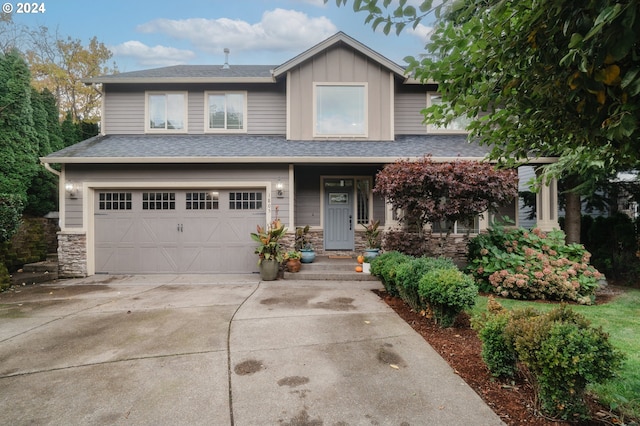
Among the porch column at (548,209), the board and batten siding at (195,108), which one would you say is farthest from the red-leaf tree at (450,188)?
the board and batten siding at (195,108)

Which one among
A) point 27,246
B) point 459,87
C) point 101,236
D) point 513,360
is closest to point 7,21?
point 27,246

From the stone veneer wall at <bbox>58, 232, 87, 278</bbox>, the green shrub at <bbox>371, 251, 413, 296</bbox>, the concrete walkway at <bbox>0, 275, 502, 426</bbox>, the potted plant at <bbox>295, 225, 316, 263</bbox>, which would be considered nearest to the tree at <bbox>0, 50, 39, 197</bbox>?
the stone veneer wall at <bbox>58, 232, 87, 278</bbox>

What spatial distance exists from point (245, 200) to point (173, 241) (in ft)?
7.13

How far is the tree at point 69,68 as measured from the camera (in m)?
15.5

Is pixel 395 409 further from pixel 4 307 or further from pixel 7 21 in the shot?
pixel 7 21

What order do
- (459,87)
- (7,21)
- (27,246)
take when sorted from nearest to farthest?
(459,87)
(27,246)
(7,21)

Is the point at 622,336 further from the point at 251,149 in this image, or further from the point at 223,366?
the point at 251,149

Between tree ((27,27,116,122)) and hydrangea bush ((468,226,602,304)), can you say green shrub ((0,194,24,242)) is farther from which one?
tree ((27,27,116,122))

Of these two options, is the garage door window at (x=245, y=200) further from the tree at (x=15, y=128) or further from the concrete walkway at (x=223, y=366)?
the tree at (x=15, y=128)

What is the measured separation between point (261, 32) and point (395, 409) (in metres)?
32.4

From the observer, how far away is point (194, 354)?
3.40m

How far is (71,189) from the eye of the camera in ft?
25.6

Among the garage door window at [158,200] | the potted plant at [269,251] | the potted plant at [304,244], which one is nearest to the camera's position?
the potted plant at [269,251]

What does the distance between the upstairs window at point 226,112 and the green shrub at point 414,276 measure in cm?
697
